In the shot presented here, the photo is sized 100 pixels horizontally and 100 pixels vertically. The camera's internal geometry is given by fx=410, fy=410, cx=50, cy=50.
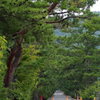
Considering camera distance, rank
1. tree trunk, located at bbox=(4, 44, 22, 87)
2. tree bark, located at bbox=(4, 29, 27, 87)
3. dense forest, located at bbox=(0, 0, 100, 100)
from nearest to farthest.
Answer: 1. dense forest, located at bbox=(0, 0, 100, 100)
2. tree bark, located at bbox=(4, 29, 27, 87)
3. tree trunk, located at bbox=(4, 44, 22, 87)

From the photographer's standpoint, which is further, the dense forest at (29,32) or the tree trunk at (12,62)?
the tree trunk at (12,62)

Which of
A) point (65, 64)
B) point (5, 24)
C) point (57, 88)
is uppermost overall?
point (5, 24)

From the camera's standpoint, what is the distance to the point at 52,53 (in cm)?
2294

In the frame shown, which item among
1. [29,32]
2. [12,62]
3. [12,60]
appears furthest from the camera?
[12,62]

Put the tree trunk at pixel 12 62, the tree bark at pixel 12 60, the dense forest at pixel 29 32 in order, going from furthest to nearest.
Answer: the tree trunk at pixel 12 62
the tree bark at pixel 12 60
the dense forest at pixel 29 32

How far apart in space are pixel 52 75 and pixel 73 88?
6.46ft

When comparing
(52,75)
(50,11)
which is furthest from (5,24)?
(52,75)

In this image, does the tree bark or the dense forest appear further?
the tree bark

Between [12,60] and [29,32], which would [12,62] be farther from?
[29,32]

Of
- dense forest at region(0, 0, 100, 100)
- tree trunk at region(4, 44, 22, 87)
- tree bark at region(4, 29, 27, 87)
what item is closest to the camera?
dense forest at region(0, 0, 100, 100)

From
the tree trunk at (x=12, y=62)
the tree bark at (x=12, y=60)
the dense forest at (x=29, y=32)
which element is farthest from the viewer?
the tree trunk at (x=12, y=62)

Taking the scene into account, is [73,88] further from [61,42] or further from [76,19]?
[76,19]

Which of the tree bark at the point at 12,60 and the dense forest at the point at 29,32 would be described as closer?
the dense forest at the point at 29,32

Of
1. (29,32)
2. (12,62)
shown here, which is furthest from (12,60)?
(29,32)
